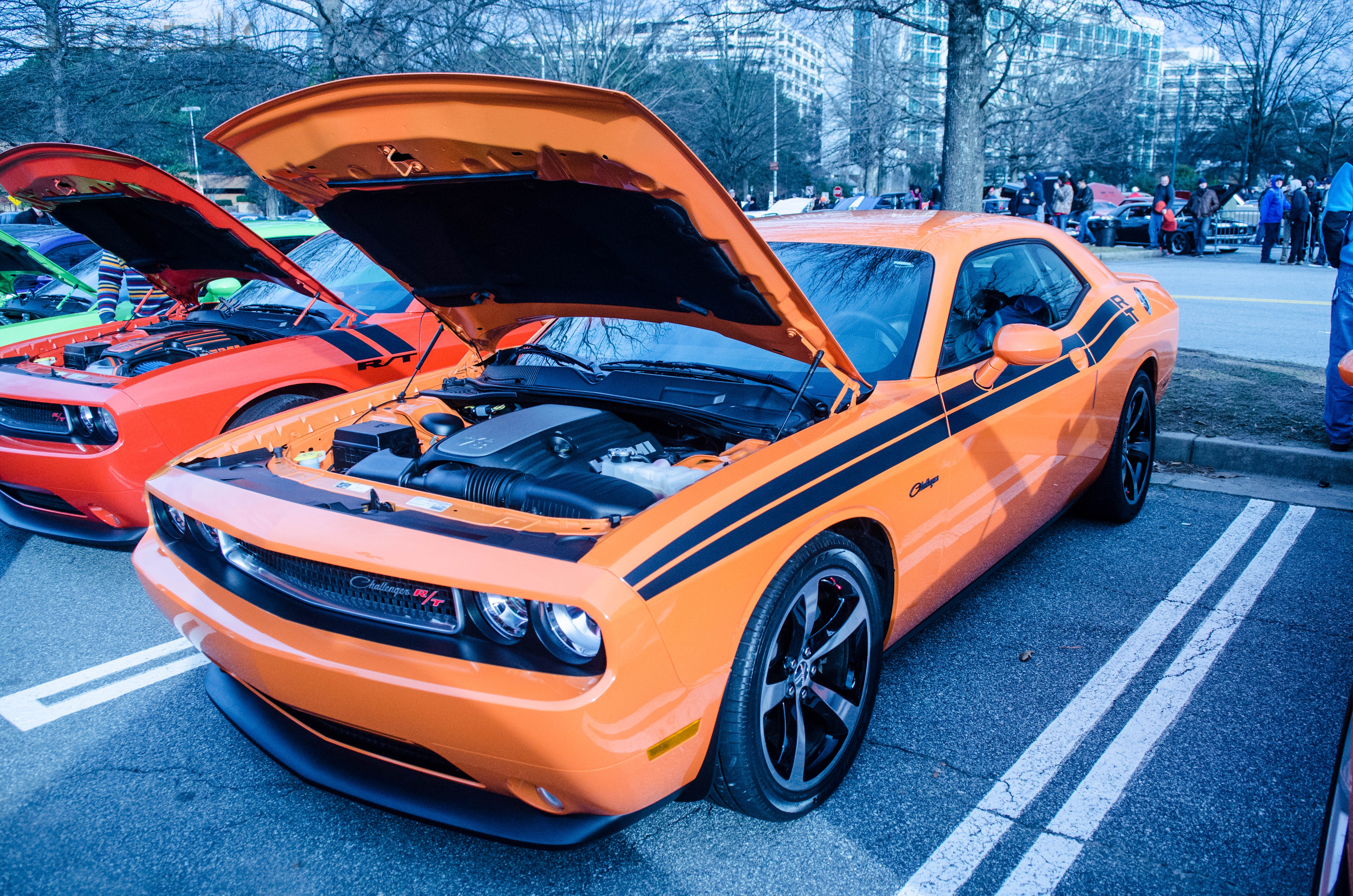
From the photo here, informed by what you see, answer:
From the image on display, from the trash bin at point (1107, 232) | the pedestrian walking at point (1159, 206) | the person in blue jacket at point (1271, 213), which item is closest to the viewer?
the person in blue jacket at point (1271, 213)

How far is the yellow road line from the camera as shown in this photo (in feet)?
36.7

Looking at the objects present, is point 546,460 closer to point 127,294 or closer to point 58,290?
point 127,294

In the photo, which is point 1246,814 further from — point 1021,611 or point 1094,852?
point 1021,611

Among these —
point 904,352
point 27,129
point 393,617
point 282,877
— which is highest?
point 27,129

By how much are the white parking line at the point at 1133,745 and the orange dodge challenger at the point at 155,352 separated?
141 inches

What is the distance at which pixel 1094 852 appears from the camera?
2.24m

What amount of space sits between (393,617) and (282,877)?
76cm

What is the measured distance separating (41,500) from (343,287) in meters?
1.91

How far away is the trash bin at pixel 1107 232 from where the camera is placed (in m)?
21.7

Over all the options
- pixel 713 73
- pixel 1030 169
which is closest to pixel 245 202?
pixel 713 73

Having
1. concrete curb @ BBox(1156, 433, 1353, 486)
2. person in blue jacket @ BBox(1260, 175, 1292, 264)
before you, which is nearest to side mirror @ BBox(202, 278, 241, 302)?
concrete curb @ BBox(1156, 433, 1353, 486)

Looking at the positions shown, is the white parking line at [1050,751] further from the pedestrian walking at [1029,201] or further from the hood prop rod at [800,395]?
the pedestrian walking at [1029,201]

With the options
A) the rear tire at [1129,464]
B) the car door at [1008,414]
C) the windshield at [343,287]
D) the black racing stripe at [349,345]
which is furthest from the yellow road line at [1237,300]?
the black racing stripe at [349,345]

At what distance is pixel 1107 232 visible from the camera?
21656mm
